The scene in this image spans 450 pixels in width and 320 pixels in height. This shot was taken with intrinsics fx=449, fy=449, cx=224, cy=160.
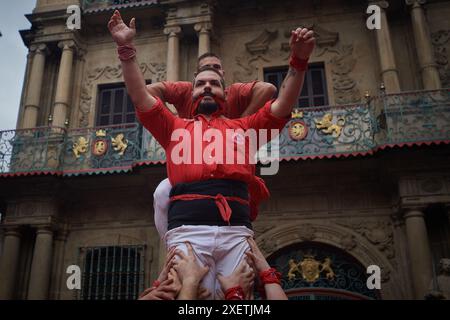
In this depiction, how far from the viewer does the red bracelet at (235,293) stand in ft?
6.30

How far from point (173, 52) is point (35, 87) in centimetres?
394

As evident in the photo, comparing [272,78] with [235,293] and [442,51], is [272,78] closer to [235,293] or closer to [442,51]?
[442,51]

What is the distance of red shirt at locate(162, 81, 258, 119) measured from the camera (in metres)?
2.63

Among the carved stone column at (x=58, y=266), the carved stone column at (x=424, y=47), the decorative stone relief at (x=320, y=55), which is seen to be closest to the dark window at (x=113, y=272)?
the carved stone column at (x=58, y=266)

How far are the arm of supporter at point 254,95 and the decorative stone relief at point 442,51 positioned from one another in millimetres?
9121

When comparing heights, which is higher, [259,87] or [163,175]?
[163,175]

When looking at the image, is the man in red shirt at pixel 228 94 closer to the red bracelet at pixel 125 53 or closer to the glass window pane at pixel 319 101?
the red bracelet at pixel 125 53

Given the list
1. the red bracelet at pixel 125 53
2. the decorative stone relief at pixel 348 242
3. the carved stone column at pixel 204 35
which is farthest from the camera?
the carved stone column at pixel 204 35

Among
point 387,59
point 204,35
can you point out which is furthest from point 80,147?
point 387,59

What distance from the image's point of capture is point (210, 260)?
6.86ft

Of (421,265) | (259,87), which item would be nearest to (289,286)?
(421,265)
